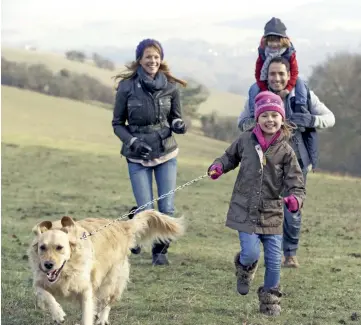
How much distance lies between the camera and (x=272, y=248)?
19.1ft

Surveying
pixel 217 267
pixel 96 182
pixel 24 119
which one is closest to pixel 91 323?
pixel 217 267

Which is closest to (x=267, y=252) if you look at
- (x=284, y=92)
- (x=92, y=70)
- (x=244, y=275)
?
(x=244, y=275)

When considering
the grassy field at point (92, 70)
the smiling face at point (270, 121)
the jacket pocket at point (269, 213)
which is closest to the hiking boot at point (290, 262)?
the jacket pocket at point (269, 213)

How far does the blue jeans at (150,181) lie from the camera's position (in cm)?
775

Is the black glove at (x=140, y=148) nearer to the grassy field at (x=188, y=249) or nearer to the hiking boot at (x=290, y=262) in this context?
the grassy field at (x=188, y=249)

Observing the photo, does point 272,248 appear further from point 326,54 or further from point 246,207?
point 326,54

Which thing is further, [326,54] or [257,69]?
[326,54]

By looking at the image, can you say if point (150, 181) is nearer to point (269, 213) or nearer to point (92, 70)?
point (269, 213)

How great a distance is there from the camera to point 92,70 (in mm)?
75438

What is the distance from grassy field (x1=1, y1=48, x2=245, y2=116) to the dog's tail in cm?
5792

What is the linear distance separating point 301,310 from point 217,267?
223 cm

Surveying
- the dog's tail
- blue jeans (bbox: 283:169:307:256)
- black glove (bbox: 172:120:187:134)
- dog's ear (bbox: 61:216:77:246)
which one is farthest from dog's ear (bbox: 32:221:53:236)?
blue jeans (bbox: 283:169:307:256)

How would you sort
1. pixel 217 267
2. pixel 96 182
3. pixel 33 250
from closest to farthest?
pixel 33 250 → pixel 217 267 → pixel 96 182

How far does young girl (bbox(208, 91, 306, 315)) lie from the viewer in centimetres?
571
